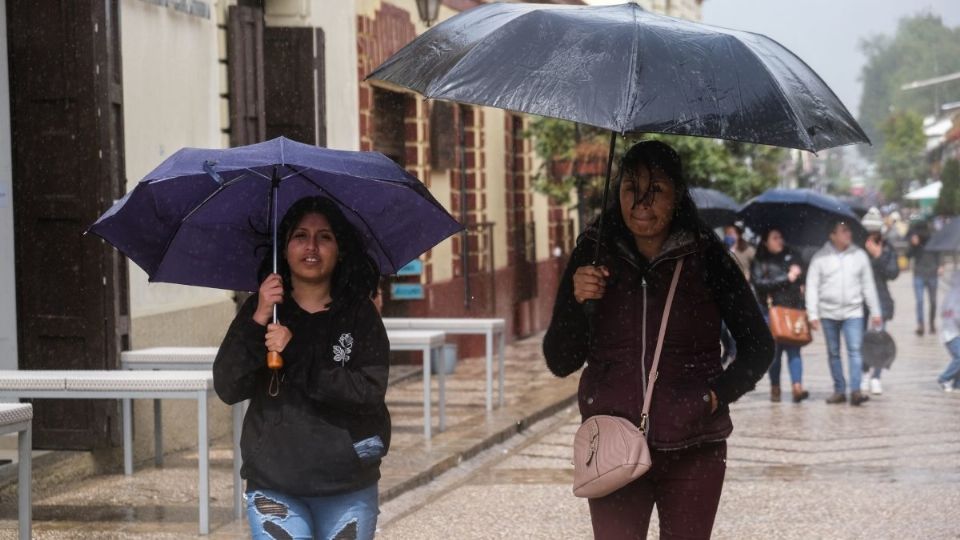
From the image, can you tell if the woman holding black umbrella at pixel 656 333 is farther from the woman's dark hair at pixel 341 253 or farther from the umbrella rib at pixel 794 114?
the woman's dark hair at pixel 341 253

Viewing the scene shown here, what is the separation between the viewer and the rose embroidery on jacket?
470 centimetres

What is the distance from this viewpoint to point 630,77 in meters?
4.54

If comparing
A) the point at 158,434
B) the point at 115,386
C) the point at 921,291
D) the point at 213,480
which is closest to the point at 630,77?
the point at 115,386

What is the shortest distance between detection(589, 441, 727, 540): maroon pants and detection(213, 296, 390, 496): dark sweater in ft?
2.15

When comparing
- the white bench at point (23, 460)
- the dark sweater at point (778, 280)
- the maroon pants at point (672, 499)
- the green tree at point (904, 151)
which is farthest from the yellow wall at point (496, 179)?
the green tree at point (904, 151)

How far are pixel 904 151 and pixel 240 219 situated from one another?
4555 inches

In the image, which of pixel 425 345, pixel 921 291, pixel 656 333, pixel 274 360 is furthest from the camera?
pixel 921 291

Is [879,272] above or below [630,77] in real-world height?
below

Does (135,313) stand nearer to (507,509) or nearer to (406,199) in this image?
(507,509)

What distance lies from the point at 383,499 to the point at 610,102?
5.38 metres

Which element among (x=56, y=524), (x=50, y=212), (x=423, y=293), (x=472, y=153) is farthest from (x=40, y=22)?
(x=472, y=153)

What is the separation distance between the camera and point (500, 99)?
462 cm

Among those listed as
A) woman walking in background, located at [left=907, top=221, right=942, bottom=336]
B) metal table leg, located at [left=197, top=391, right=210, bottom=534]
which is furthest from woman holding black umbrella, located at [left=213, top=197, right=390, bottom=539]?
woman walking in background, located at [left=907, top=221, right=942, bottom=336]

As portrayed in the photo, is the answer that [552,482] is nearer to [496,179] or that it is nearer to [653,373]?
[653,373]
